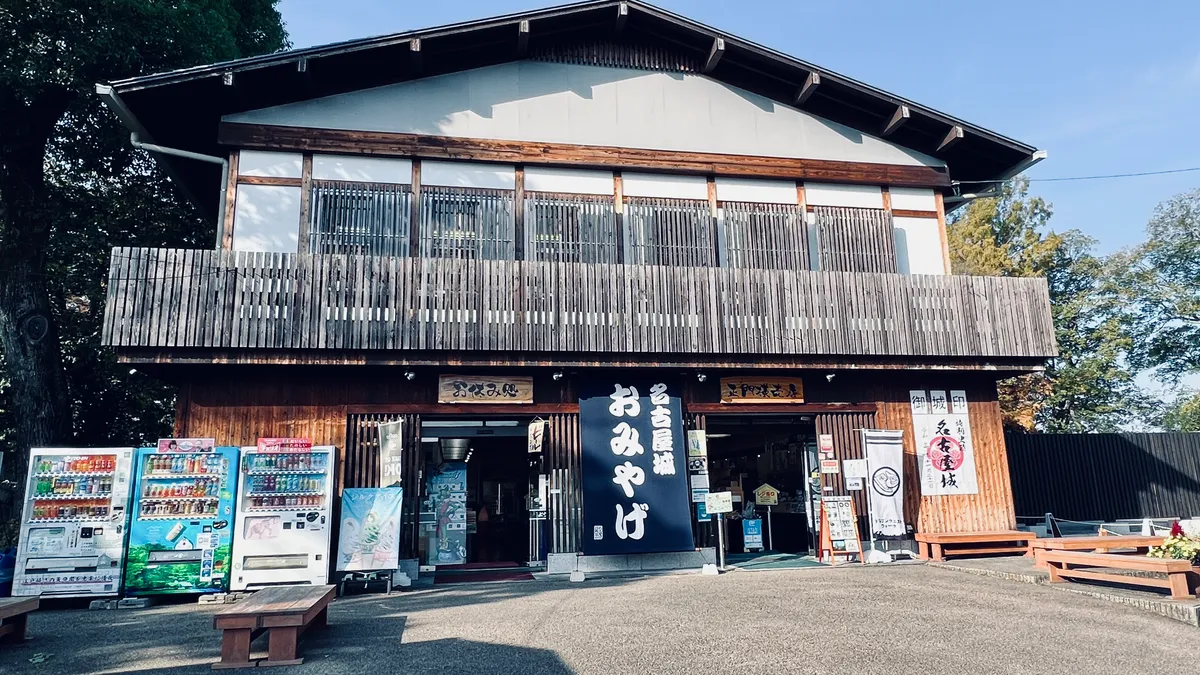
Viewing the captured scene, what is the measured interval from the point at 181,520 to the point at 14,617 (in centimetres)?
304

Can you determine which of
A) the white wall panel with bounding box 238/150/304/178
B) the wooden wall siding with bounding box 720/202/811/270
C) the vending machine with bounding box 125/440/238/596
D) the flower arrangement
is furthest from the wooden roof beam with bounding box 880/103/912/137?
the vending machine with bounding box 125/440/238/596

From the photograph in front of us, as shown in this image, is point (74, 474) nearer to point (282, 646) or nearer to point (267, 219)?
point (267, 219)

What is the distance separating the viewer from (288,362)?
11.5 meters

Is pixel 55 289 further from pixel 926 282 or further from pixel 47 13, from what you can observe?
pixel 926 282

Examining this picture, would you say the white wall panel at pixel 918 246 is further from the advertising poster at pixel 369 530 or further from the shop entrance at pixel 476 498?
the advertising poster at pixel 369 530

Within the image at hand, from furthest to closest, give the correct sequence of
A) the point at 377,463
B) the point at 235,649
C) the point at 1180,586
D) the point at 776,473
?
the point at 776,473 < the point at 377,463 < the point at 1180,586 < the point at 235,649

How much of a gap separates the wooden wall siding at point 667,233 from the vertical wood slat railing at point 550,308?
653 millimetres

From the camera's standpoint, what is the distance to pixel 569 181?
13688mm

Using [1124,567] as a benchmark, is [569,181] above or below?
above

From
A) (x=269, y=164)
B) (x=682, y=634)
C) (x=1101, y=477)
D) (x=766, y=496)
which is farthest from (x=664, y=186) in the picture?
(x=1101, y=477)

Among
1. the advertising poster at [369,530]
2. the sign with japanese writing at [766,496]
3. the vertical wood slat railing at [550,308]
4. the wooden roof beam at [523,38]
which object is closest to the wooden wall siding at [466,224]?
the vertical wood slat railing at [550,308]

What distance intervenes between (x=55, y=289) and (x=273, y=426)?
838 centimetres

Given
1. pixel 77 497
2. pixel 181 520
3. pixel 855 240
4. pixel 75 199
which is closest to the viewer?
pixel 77 497

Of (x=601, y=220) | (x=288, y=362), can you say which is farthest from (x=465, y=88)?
(x=288, y=362)
